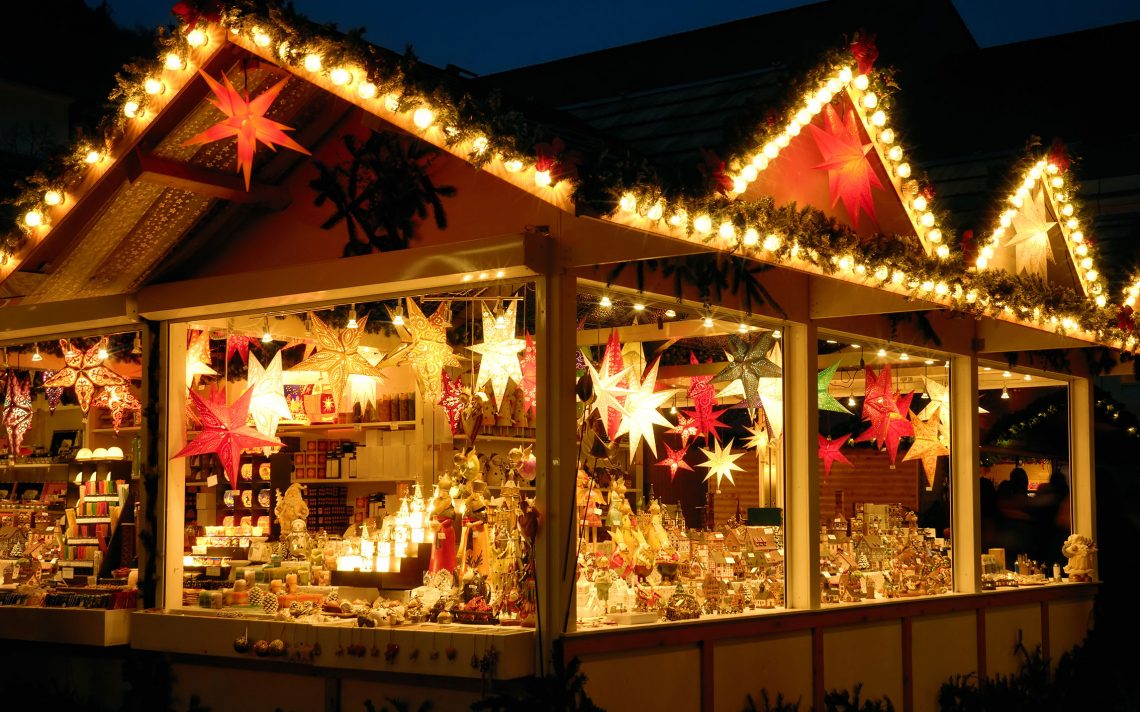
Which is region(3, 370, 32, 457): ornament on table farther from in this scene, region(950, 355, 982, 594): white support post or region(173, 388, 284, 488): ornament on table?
region(950, 355, 982, 594): white support post

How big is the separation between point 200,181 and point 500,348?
190 centimetres

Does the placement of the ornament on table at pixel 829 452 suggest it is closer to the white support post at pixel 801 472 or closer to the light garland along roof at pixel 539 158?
the white support post at pixel 801 472

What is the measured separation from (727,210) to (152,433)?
12.2ft

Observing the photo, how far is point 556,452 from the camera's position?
604 cm

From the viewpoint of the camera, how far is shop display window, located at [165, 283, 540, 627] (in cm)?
680

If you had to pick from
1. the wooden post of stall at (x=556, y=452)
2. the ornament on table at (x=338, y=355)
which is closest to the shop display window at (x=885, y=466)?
the wooden post of stall at (x=556, y=452)

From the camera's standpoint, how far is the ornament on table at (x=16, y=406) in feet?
30.1

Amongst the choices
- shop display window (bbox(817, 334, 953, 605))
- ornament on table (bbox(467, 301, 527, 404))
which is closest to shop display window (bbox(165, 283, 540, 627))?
ornament on table (bbox(467, 301, 527, 404))

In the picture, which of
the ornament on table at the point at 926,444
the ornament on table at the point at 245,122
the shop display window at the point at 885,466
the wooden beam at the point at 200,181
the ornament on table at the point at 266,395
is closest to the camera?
the ornament on table at the point at 245,122

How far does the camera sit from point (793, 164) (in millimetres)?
6496

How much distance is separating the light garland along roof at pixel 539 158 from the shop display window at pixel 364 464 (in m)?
1.15

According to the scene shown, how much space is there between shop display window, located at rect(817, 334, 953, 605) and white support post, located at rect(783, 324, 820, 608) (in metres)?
0.50

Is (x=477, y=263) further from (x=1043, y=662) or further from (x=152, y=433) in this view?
(x=1043, y=662)

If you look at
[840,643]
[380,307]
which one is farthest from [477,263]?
[840,643]
